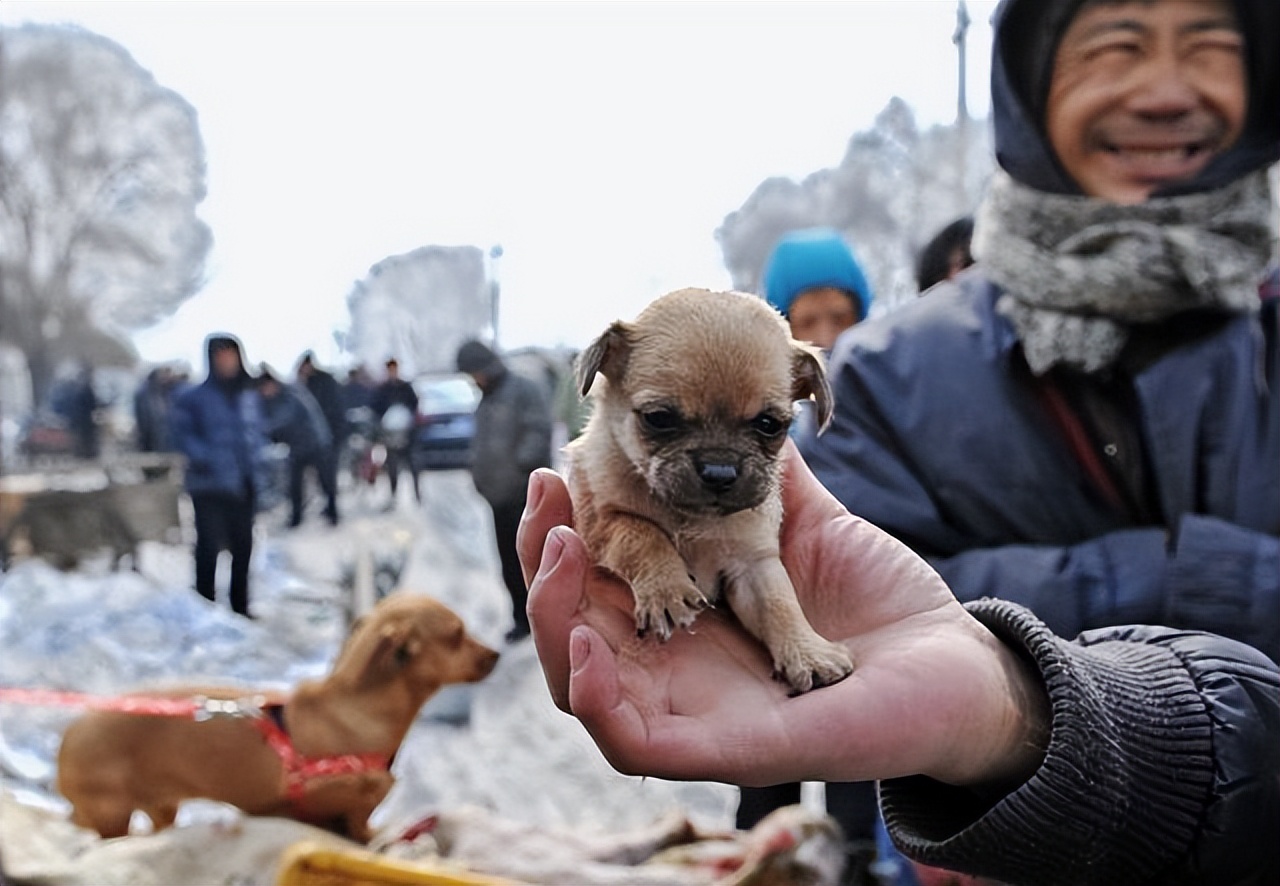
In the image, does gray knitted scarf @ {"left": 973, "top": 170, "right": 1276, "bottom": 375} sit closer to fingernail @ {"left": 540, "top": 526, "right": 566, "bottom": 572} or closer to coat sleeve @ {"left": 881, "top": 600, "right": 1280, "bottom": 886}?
coat sleeve @ {"left": 881, "top": 600, "right": 1280, "bottom": 886}

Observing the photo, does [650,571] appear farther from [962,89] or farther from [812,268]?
[962,89]

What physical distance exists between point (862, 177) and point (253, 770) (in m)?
0.90

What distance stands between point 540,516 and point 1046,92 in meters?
0.39

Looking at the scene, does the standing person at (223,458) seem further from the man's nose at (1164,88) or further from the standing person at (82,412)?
the man's nose at (1164,88)

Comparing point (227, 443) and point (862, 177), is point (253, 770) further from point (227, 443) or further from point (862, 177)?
point (862, 177)

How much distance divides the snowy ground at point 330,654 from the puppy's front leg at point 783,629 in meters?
0.21

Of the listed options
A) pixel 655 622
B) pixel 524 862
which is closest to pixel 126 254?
pixel 524 862

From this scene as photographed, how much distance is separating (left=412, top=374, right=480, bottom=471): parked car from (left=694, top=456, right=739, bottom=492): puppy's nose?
212 mm

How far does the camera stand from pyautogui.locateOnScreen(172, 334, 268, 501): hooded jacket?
897 mm

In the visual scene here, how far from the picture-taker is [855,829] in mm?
676

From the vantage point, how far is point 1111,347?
0.57 meters

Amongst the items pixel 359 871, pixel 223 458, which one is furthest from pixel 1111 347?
pixel 223 458

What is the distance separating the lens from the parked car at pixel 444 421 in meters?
0.58

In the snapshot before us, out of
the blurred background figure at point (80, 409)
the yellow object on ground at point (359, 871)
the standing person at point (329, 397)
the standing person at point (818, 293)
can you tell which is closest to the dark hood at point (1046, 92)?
the standing person at point (818, 293)
